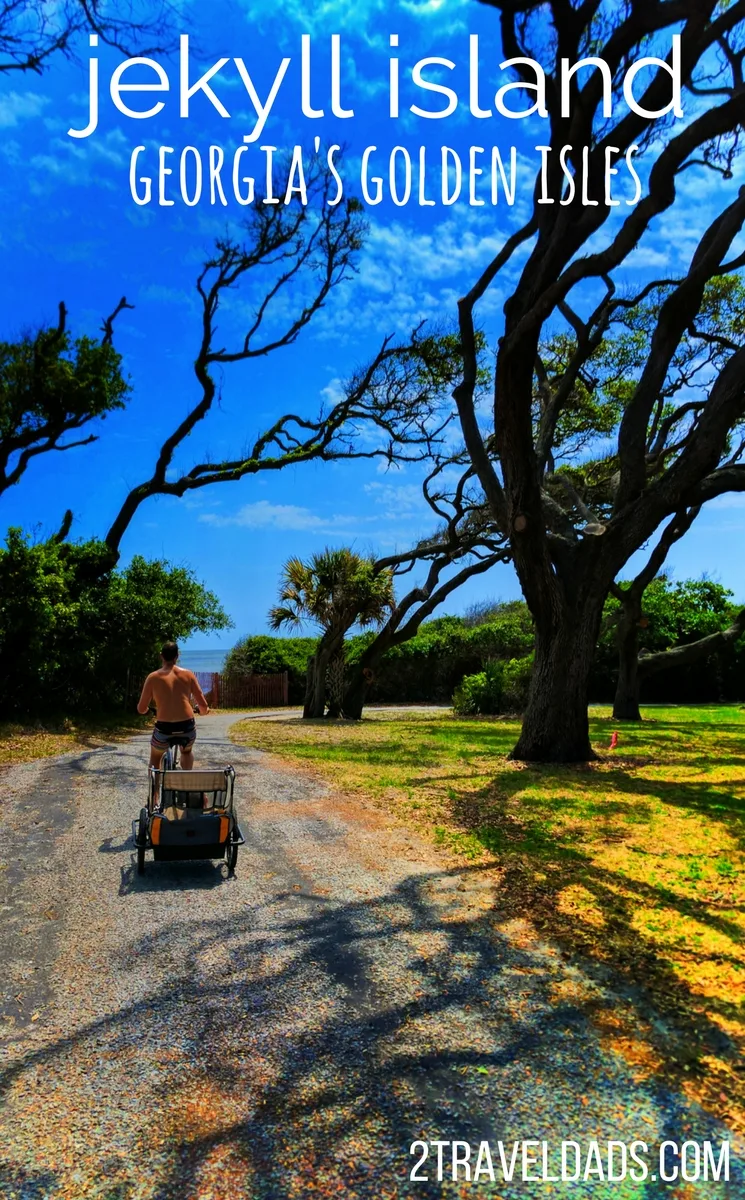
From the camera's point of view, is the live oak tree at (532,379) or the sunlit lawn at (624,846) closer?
the sunlit lawn at (624,846)

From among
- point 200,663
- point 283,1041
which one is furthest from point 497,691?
point 200,663

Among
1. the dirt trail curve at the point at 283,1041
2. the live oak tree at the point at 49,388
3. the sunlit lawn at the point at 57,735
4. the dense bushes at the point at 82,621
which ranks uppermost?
the live oak tree at the point at 49,388

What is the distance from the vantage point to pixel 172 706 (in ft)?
20.8

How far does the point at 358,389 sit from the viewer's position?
68.2 feet

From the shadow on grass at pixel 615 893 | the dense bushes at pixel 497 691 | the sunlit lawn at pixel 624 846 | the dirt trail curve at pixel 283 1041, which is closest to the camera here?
the dirt trail curve at pixel 283 1041

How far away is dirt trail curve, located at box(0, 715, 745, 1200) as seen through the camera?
2395mm

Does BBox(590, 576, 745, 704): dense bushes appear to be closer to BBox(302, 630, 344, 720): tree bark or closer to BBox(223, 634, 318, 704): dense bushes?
BBox(302, 630, 344, 720): tree bark

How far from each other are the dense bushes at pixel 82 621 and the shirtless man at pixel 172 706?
8537mm

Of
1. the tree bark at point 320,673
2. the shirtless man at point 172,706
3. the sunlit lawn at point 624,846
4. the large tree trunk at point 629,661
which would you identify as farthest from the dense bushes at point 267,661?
the shirtless man at point 172,706

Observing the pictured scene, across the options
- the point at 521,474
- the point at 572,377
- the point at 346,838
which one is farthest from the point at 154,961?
the point at 572,377

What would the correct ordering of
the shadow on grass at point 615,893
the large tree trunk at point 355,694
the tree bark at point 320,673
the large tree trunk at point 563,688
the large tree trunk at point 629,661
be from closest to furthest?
the shadow on grass at point 615,893
the large tree trunk at point 563,688
the large tree trunk at point 629,661
the large tree trunk at point 355,694
the tree bark at point 320,673

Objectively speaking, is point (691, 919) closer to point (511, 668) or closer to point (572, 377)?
point (572, 377)

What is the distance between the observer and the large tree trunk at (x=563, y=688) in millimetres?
10328

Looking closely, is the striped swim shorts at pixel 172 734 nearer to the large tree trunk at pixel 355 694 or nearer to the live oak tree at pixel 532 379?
the live oak tree at pixel 532 379
